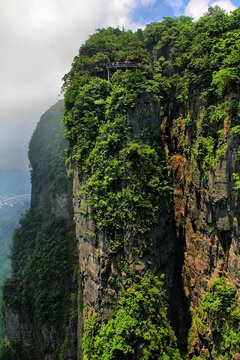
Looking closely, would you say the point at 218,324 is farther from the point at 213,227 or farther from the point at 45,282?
the point at 45,282

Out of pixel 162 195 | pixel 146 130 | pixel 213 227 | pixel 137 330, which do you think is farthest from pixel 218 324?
pixel 146 130

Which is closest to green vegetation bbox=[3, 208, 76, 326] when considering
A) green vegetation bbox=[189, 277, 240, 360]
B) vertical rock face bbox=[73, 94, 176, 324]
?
vertical rock face bbox=[73, 94, 176, 324]

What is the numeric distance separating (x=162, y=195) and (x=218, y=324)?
760cm

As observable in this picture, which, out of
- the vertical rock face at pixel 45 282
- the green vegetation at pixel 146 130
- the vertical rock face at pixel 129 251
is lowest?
the vertical rock face at pixel 45 282

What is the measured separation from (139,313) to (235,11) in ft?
63.4

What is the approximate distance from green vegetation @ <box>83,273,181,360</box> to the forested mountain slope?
0.05 m

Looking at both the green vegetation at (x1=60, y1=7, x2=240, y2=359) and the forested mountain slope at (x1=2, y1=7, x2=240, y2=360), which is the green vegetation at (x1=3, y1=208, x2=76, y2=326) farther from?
the green vegetation at (x1=60, y1=7, x2=240, y2=359)

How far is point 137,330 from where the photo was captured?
39.4ft

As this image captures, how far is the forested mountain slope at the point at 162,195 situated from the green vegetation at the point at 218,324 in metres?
0.05

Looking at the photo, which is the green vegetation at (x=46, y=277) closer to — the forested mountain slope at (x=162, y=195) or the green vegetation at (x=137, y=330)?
the forested mountain slope at (x=162, y=195)

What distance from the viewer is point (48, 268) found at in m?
26.1

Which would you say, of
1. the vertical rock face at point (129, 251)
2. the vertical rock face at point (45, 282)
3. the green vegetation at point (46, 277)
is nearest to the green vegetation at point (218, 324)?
the vertical rock face at point (129, 251)

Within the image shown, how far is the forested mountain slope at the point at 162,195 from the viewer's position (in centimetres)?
1170

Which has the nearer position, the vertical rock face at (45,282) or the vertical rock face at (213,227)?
the vertical rock face at (213,227)
